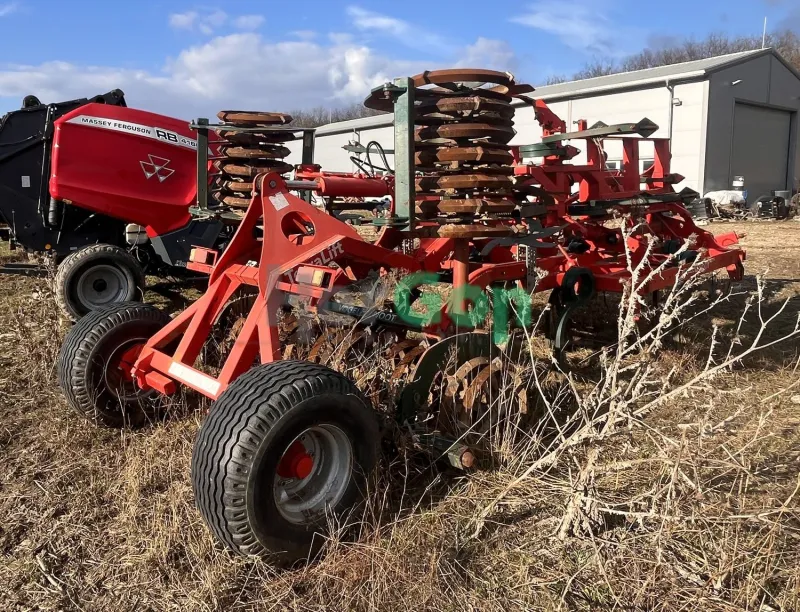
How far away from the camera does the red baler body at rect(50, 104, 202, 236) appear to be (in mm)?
7219

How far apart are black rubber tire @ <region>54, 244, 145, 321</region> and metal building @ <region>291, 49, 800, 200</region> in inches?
628

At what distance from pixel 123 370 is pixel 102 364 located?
0.13 meters

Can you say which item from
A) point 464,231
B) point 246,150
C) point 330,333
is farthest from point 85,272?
point 464,231

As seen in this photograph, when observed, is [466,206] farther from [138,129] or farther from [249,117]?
[138,129]

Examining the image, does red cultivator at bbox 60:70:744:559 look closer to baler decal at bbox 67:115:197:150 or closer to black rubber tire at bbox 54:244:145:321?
black rubber tire at bbox 54:244:145:321

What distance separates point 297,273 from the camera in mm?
3441

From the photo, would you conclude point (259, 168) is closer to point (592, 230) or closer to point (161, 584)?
point (161, 584)

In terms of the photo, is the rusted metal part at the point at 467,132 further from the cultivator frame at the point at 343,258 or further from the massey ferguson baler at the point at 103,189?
the massey ferguson baler at the point at 103,189

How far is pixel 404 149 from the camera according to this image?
348 centimetres

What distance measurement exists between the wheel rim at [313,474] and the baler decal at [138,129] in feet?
19.1

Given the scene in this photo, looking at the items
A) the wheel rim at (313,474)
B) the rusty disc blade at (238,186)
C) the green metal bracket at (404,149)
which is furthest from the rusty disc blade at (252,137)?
the wheel rim at (313,474)

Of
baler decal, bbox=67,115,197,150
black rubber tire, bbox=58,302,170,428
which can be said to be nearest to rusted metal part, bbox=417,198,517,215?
black rubber tire, bbox=58,302,170,428

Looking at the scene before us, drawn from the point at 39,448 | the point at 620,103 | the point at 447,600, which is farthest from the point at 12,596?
the point at 620,103

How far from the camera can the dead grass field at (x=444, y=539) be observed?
250 centimetres
